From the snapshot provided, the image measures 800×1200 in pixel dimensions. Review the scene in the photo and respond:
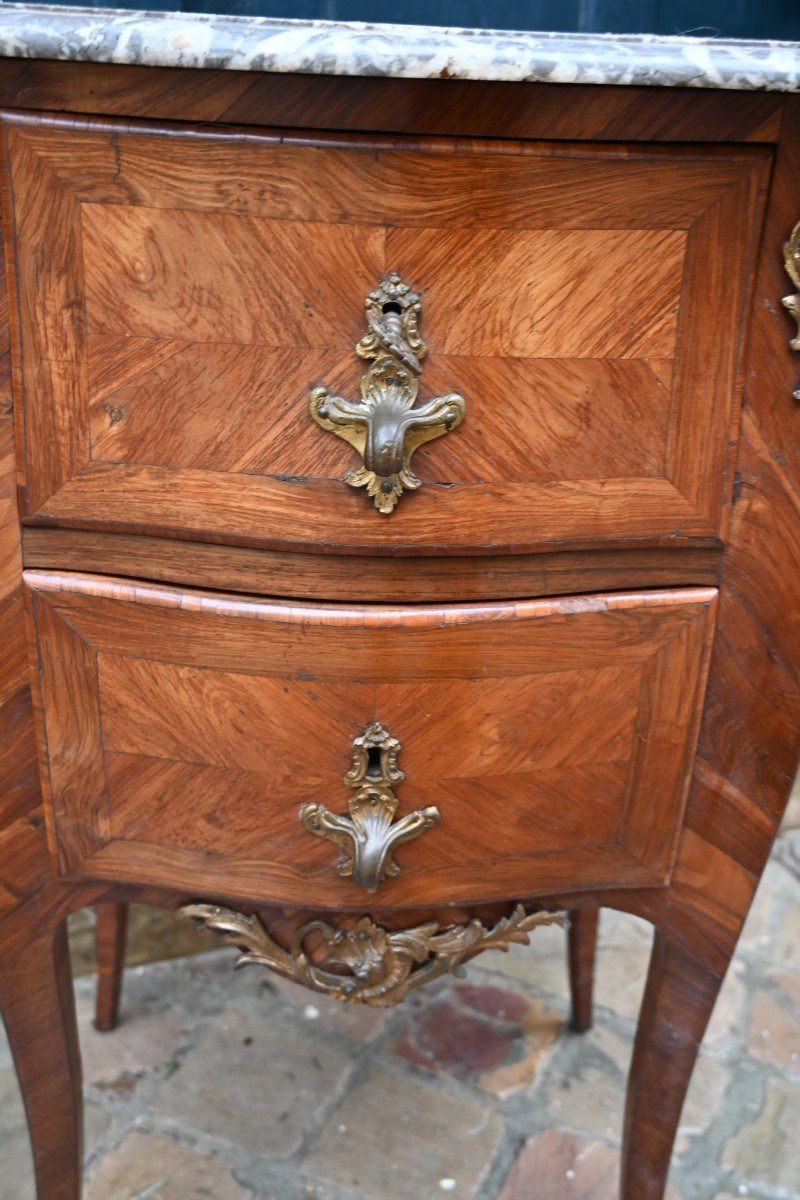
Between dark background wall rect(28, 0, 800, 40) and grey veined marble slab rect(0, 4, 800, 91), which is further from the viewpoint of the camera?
dark background wall rect(28, 0, 800, 40)

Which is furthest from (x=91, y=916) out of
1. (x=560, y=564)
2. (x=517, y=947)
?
(x=560, y=564)

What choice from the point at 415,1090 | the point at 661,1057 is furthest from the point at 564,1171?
the point at 661,1057

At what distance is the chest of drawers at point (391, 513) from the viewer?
56 centimetres

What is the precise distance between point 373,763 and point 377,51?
37 centimetres

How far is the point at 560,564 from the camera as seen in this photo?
65 centimetres

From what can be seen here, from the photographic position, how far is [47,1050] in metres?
0.79

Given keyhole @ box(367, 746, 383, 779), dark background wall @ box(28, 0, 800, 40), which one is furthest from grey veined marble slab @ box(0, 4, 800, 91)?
keyhole @ box(367, 746, 383, 779)

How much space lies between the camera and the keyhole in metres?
0.67

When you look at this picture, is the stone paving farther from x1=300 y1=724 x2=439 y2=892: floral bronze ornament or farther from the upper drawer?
the upper drawer

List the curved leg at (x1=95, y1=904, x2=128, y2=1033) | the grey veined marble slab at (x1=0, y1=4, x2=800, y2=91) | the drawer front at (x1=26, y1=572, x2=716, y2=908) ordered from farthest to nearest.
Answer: the curved leg at (x1=95, y1=904, x2=128, y2=1033) → the drawer front at (x1=26, y1=572, x2=716, y2=908) → the grey veined marble slab at (x1=0, y1=4, x2=800, y2=91)

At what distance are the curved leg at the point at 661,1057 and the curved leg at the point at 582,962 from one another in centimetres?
28

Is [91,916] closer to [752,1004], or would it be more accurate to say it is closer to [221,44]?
[752,1004]

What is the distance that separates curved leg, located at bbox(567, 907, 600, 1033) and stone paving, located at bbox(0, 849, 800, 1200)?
0.03m

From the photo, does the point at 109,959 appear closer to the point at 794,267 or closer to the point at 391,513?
the point at 391,513
